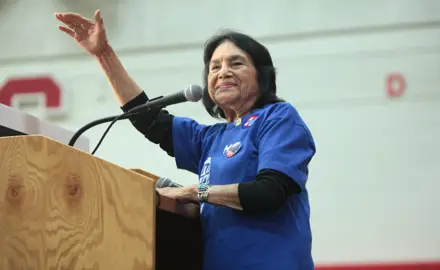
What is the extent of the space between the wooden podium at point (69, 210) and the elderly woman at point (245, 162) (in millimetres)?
210

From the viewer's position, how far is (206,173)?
1628 millimetres

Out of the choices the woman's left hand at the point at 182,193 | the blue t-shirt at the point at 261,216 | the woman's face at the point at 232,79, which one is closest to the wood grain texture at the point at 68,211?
the woman's left hand at the point at 182,193

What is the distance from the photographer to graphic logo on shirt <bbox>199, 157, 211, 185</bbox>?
1.61 metres

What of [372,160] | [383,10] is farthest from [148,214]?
[383,10]

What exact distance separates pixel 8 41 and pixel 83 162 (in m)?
3.08

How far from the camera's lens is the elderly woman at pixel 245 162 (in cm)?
147

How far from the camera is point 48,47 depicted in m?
3.99

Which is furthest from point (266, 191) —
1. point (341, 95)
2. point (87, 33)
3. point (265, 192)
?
point (341, 95)

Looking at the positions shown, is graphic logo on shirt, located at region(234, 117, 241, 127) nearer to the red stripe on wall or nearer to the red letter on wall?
the red stripe on wall

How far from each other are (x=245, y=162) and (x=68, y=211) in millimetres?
502

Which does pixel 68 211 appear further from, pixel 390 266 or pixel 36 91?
pixel 36 91

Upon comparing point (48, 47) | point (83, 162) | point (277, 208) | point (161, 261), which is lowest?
point (161, 261)

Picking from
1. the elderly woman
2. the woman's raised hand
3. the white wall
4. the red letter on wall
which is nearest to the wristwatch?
the elderly woman

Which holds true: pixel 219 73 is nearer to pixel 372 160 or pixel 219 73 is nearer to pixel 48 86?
pixel 372 160
